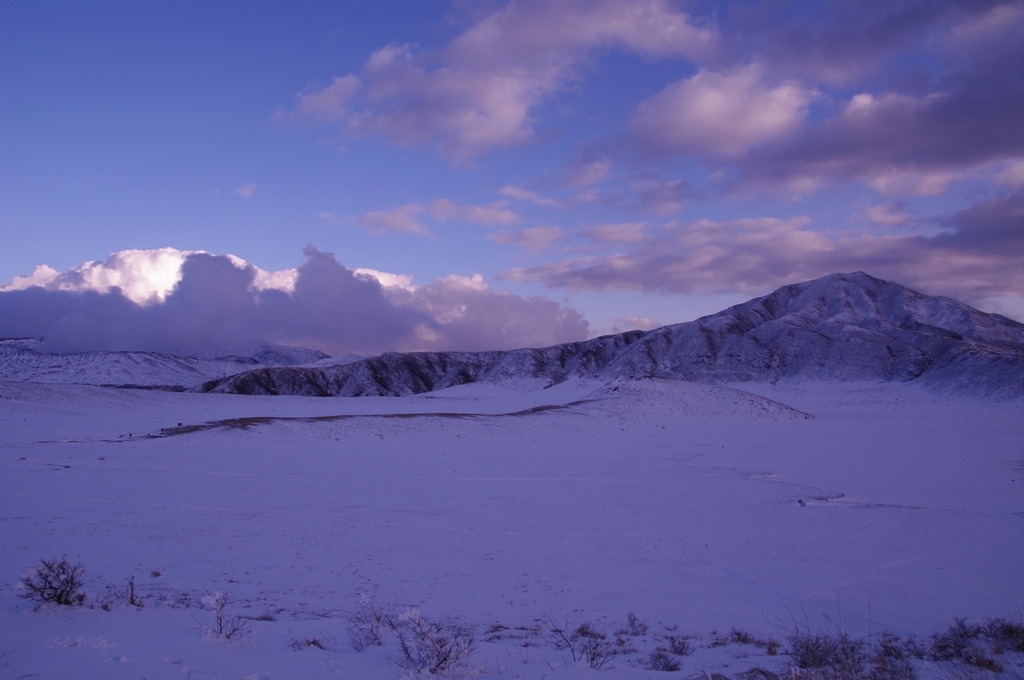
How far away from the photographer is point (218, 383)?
103750mm

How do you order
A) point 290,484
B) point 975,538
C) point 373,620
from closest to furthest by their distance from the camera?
point 373,620, point 975,538, point 290,484

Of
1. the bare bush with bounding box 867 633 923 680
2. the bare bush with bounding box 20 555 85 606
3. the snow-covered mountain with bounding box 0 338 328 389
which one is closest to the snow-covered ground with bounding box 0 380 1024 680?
the bare bush with bounding box 20 555 85 606

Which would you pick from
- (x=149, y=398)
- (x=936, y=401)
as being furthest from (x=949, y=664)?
(x=936, y=401)

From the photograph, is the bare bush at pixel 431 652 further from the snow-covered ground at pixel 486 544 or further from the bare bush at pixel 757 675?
the bare bush at pixel 757 675

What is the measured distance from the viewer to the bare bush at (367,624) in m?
6.32

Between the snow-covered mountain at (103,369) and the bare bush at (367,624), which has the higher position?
the snow-covered mountain at (103,369)

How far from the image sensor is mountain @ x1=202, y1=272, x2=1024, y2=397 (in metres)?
74.5

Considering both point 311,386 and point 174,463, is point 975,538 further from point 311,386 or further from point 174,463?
point 311,386

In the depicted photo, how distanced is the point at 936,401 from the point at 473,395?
5118cm

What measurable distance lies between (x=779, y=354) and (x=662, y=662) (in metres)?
89.7

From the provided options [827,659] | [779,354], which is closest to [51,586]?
[827,659]

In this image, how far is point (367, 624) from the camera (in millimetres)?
7047

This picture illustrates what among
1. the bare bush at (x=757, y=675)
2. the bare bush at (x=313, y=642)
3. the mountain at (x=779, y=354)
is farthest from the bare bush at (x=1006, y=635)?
the mountain at (x=779, y=354)

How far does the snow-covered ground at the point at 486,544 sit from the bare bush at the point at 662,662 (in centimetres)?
11
